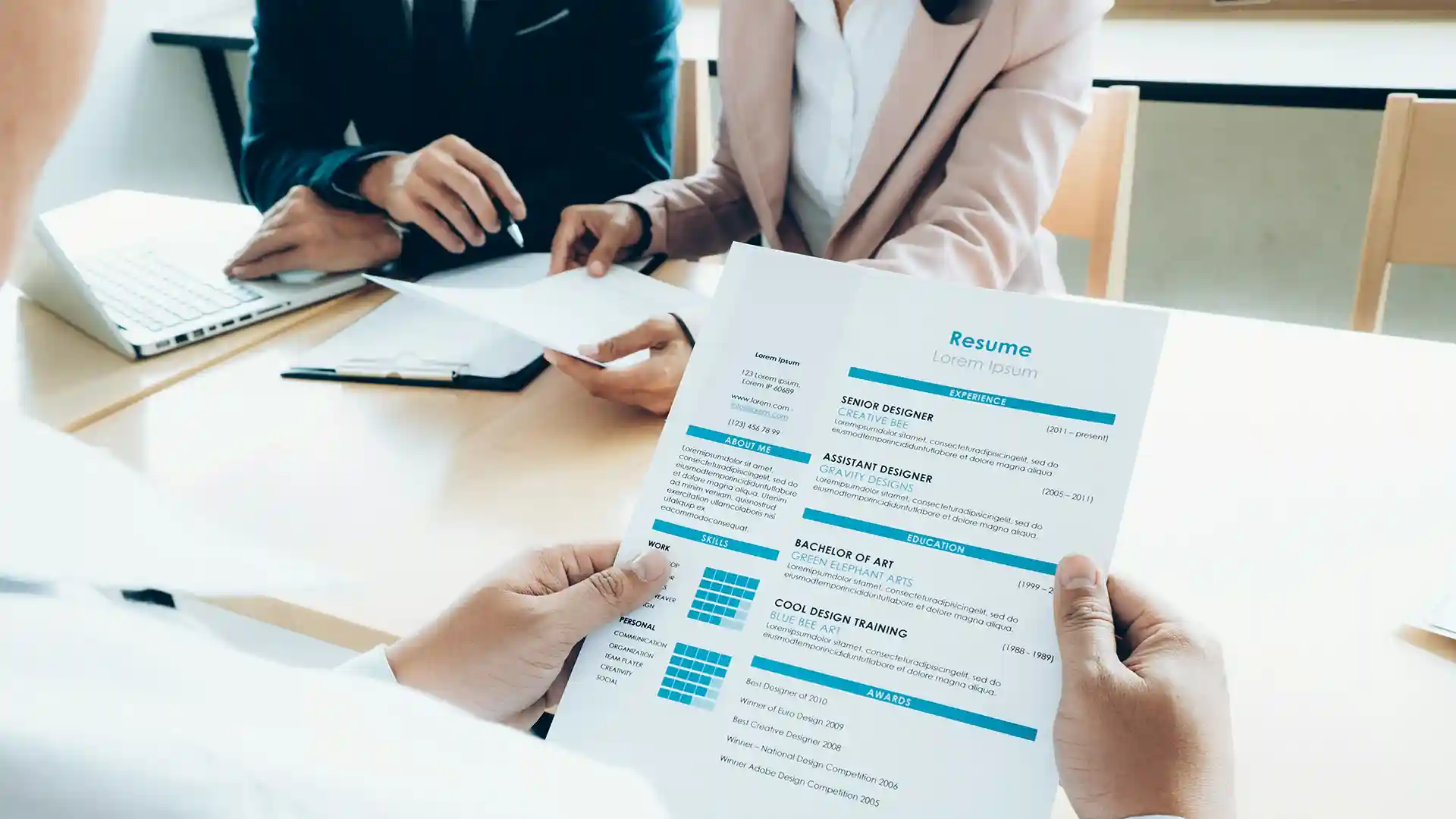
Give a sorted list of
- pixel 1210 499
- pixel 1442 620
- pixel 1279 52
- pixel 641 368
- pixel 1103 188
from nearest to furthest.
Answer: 1. pixel 1442 620
2. pixel 1210 499
3. pixel 641 368
4. pixel 1103 188
5. pixel 1279 52

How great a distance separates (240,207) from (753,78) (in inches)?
30.9

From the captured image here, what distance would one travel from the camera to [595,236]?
1.19 m

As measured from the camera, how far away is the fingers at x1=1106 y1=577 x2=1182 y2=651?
52cm

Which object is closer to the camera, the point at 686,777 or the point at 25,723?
the point at 25,723

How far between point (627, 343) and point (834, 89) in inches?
21.2

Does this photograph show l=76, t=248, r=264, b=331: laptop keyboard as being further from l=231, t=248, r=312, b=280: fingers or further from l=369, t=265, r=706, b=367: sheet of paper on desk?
l=369, t=265, r=706, b=367: sheet of paper on desk

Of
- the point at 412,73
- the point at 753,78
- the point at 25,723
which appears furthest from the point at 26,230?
the point at 412,73

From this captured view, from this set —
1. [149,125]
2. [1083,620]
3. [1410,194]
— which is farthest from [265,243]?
[149,125]

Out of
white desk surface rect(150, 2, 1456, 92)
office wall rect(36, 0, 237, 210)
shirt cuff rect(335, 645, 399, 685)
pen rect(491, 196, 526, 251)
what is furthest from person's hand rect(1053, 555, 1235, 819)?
office wall rect(36, 0, 237, 210)

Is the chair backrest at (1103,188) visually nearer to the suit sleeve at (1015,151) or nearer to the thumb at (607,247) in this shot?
the suit sleeve at (1015,151)

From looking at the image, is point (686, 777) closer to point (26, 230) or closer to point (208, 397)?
point (26, 230)

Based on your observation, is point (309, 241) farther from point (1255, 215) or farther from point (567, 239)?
point (1255, 215)

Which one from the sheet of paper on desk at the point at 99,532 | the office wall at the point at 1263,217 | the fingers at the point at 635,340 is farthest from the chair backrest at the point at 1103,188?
the sheet of paper on desk at the point at 99,532

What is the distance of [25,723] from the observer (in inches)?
7.6
